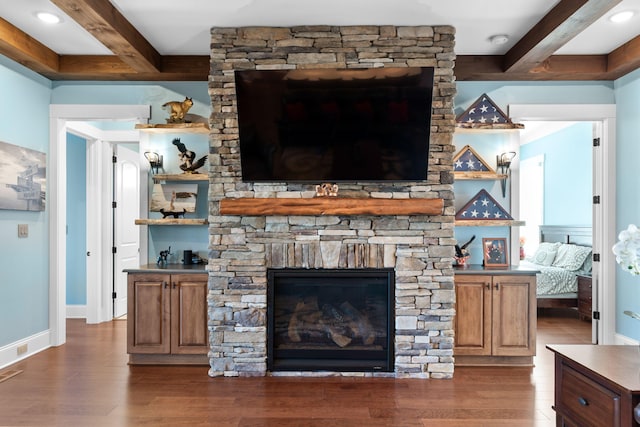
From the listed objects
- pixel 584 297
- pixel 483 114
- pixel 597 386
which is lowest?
pixel 584 297

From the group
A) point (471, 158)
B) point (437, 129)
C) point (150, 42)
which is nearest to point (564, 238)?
point (471, 158)

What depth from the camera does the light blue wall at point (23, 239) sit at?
381 centimetres

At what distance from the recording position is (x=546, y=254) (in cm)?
638

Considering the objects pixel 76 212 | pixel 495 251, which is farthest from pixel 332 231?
pixel 76 212

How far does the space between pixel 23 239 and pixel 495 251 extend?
14.1 feet

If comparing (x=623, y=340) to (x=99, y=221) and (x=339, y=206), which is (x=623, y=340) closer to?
(x=339, y=206)

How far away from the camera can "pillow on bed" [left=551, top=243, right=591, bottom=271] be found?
5625 millimetres

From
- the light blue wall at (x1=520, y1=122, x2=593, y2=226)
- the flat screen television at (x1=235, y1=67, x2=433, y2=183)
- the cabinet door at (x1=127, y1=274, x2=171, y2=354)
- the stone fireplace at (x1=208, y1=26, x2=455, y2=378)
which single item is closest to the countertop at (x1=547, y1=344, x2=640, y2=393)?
the stone fireplace at (x1=208, y1=26, x2=455, y2=378)

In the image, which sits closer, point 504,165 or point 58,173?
point 504,165

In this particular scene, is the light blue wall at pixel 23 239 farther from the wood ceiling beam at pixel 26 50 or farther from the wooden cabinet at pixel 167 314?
the wooden cabinet at pixel 167 314

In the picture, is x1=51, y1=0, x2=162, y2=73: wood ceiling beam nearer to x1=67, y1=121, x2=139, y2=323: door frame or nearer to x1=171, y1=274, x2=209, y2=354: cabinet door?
x1=67, y1=121, x2=139, y2=323: door frame

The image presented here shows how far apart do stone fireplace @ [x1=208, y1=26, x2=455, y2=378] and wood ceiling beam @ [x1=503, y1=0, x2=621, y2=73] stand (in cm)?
65

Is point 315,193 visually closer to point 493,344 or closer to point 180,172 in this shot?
point 180,172

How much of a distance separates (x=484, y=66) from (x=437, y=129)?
107cm
